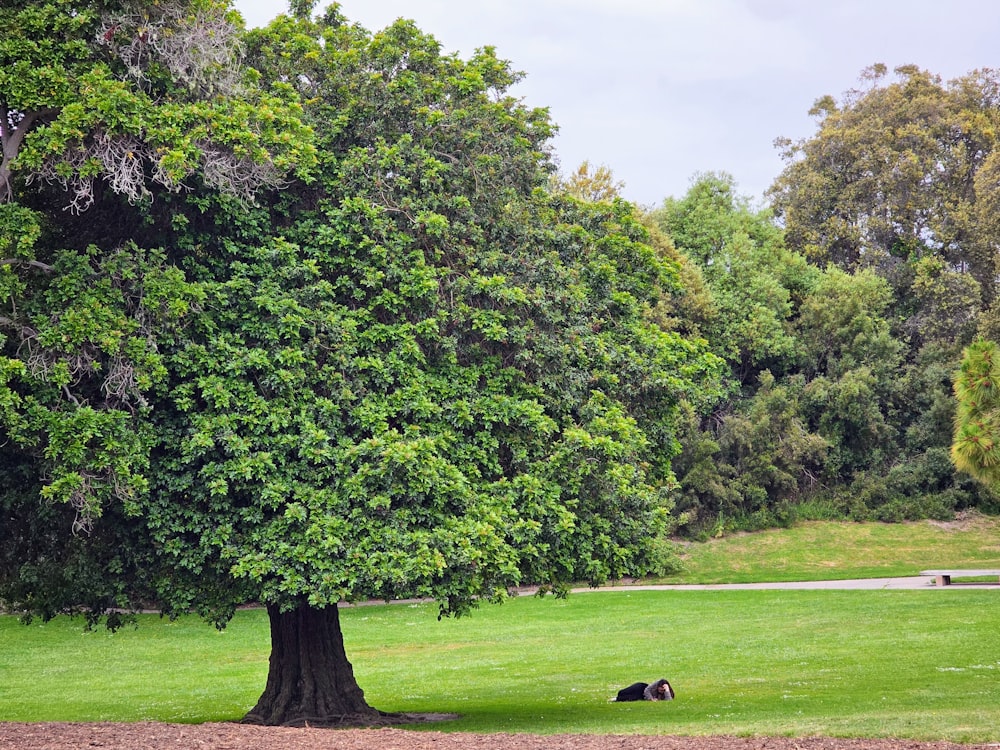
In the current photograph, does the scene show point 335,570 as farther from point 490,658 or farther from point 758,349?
point 758,349

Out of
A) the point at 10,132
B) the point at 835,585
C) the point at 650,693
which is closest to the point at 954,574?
the point at 835,585

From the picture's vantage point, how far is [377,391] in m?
13.7

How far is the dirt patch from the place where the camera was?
10.2 m

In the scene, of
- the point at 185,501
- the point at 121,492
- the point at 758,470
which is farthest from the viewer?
the point at 758,470

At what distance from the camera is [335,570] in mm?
12469

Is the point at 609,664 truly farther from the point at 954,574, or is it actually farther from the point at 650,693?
the point at 954,574

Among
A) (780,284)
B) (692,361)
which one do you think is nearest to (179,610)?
(692,361)

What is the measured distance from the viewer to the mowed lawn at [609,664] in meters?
14.7

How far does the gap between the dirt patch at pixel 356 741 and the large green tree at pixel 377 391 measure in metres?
1.73

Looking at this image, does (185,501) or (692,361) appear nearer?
(185,501)

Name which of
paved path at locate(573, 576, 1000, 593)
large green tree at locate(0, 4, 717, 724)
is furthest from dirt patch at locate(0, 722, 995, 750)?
paved path at locate(573, 576, 1000, 593)

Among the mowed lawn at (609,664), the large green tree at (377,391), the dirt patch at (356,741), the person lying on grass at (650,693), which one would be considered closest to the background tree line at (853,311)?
the mowed lawn at (609,664)

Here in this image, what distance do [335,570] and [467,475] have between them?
86.2 inches

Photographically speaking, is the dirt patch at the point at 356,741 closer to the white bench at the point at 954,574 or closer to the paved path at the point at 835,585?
the paved path at the point at 835,585
